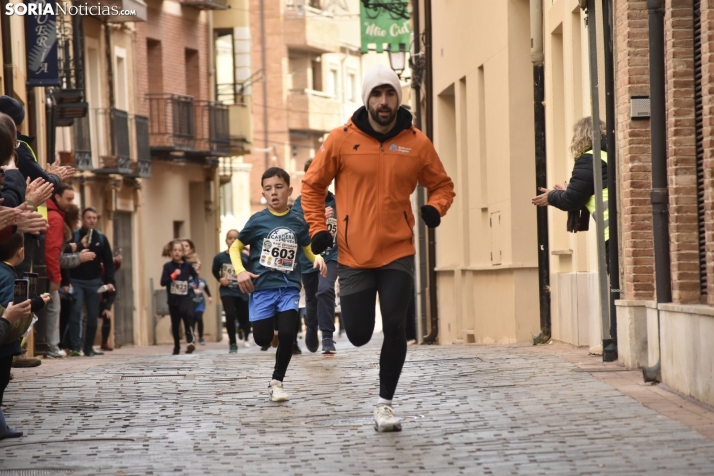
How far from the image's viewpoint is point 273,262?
11422 millimetres

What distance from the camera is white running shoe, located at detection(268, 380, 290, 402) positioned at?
35.2ft

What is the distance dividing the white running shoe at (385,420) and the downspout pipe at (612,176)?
4.07m

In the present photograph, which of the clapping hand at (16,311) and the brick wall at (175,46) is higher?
the brick wall at (175,46)

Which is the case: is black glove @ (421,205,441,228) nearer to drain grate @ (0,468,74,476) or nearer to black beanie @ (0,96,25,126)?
drain grate @ (0,468,74,476)

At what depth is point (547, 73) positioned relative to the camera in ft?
58.6

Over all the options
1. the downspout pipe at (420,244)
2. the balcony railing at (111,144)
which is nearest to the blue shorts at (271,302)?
the downspout pipe at (420,244)

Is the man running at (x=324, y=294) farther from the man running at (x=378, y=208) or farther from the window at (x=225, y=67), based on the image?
the window at (x=225, y=67)

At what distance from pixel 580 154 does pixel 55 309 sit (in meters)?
7.36

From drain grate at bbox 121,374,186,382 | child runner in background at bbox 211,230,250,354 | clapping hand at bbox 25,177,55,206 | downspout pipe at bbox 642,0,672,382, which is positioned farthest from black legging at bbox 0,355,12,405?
child runner in background at bbox 211,230,250,354

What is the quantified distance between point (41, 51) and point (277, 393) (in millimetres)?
14042

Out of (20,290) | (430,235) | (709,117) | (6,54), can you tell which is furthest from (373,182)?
(430,235)

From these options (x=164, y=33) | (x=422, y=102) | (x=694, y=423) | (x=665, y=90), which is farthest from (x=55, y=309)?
(x=164, y=33)

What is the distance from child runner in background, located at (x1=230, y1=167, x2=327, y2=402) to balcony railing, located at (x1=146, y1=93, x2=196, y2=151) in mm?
27757

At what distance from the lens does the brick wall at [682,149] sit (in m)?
10.3
